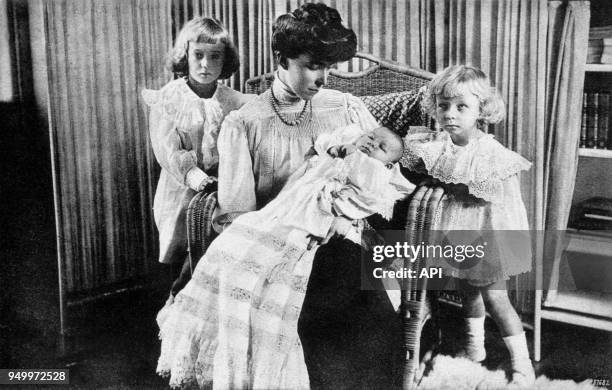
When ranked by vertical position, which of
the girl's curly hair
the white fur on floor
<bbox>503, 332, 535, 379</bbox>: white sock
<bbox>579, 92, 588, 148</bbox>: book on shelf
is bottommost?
the white fur on floor

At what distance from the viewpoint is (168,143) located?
2.06 m

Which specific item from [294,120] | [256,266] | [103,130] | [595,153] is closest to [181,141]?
[103,130]

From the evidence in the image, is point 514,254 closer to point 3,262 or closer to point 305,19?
point 305,19

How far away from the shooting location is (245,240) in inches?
77.0

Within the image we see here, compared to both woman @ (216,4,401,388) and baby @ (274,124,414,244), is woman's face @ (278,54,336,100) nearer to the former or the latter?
woman @ (216,4,401,388)

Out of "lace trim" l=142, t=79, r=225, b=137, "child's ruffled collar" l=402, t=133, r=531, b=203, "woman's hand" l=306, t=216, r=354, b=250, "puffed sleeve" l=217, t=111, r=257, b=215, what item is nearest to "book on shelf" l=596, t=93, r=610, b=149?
"child's ruffled collar" l=402, t=133, r=531, b=203

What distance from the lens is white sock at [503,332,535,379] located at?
1983 mm

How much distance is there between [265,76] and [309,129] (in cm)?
25

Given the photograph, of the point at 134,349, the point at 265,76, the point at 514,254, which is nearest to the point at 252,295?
the point at 134,349

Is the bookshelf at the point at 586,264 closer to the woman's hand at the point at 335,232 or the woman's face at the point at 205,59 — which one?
the woman's hand at the point at 335,232

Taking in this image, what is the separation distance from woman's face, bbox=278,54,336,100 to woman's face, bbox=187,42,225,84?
0.23 meters

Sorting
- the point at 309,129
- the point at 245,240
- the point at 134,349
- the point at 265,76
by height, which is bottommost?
the point at 134,349

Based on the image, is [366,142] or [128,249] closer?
[366,142]
